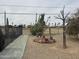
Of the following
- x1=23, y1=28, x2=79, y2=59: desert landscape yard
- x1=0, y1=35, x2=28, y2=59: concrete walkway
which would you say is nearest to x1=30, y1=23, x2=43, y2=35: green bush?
x1=23, y1=28, x2=79, y2=59: desert landscape yard

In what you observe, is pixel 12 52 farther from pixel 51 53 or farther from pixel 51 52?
pixel 51 52

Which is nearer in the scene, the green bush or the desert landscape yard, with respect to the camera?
the desert landscape yard

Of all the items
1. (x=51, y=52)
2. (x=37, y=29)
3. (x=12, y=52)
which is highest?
(x=37, y=29)

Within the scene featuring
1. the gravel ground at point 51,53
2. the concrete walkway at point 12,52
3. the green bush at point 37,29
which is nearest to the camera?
the concrete walkway at point 12,52

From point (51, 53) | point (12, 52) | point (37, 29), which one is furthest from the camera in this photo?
point (37, 29)

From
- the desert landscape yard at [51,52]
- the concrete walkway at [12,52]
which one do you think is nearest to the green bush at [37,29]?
the desert landscape yard at [51,52]

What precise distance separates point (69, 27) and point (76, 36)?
103 inches

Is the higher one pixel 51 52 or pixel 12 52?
pixel 12 52

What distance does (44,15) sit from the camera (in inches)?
2470

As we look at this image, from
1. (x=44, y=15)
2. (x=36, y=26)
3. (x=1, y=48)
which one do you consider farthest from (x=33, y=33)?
(x=1, y=48)

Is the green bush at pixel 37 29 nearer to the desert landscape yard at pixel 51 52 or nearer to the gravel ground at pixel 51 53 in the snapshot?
the desert landscape yard at pixel 51 52

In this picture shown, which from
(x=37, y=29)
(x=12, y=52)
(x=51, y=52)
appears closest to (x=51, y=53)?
(x=51, y=52)

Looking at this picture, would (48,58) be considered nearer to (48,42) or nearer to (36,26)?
(48,42)

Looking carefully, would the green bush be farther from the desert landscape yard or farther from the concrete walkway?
the concrete walkway
